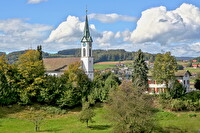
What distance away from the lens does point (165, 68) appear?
4947 centimetres

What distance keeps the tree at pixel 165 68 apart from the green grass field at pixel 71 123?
7265 mm

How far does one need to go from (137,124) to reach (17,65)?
31702 mm

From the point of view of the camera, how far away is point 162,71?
49.7 meters

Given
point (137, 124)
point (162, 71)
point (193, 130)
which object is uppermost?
point (162, 71)

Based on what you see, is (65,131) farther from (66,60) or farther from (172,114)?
(66,60)

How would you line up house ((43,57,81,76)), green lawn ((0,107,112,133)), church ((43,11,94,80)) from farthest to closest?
church ((43,11,94,80))
house ((43,57,81,76))
green lawn ((0,107,112,133))

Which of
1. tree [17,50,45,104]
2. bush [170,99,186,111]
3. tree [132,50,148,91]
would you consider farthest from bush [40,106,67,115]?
bush [170,99,186,111]

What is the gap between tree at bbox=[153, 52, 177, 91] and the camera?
49188 millimetres

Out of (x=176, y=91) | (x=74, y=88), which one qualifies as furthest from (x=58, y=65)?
(x=176, y=91)

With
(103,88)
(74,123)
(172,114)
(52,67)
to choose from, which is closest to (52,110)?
(74,123)

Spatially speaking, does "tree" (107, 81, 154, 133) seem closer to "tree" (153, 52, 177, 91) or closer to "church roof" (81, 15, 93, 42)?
"tree" (153, 52, 177, 91)

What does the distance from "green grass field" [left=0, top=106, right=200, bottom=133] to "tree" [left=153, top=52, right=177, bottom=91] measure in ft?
23.8

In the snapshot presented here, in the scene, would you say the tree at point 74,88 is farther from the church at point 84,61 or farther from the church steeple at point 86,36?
the church steeple at point 86,36

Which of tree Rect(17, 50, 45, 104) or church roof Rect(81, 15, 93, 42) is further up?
church roof Rect(81, 15, 93, 42)
